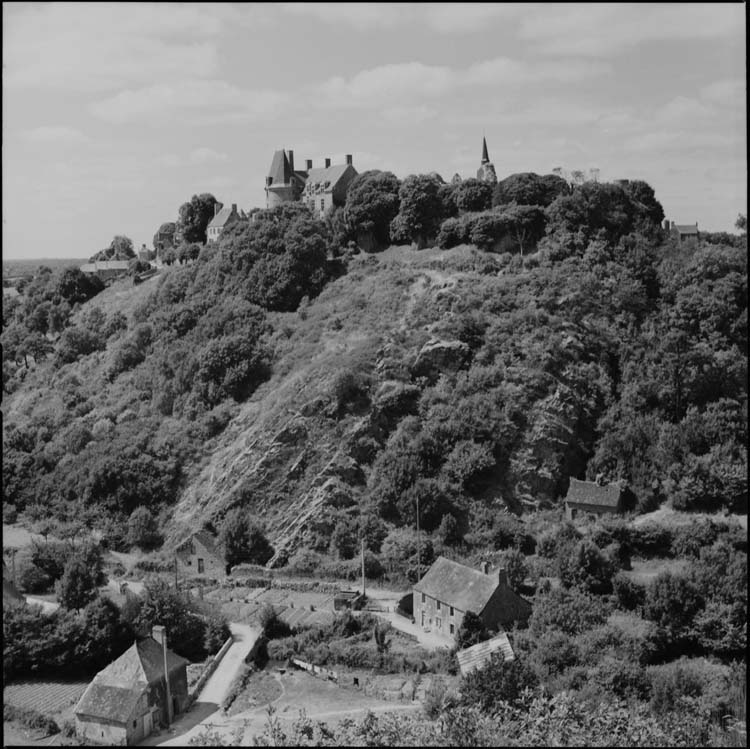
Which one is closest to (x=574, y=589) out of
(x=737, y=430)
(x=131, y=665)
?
(x=737, y=430)

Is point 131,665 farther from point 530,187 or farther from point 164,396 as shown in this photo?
point 530,187

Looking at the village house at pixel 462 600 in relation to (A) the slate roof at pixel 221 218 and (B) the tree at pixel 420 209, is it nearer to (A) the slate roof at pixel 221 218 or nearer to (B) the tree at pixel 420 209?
(B) the tree at pixel 420 209

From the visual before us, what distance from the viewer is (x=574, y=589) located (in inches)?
1043

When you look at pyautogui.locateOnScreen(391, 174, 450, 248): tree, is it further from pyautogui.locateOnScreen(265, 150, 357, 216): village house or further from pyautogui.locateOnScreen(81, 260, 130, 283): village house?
pyautogui.locateOnScreen(81, 260, 130, 283): village house

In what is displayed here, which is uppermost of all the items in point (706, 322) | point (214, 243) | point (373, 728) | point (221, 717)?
point (214, 243)

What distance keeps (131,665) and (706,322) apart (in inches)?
962

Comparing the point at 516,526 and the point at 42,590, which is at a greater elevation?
the point at 516,526

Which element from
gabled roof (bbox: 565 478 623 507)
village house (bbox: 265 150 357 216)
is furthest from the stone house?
gabled roof (bbox: 565 478 623 507)

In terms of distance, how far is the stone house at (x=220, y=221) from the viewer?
168ft

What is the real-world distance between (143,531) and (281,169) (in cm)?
2388

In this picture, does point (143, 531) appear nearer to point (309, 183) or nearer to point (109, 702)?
point (109, 702)

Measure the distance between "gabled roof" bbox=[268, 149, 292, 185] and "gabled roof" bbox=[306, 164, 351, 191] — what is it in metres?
1.22

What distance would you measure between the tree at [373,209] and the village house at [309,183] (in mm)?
3517

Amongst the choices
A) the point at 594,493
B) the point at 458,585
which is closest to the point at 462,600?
the point at 458,585
